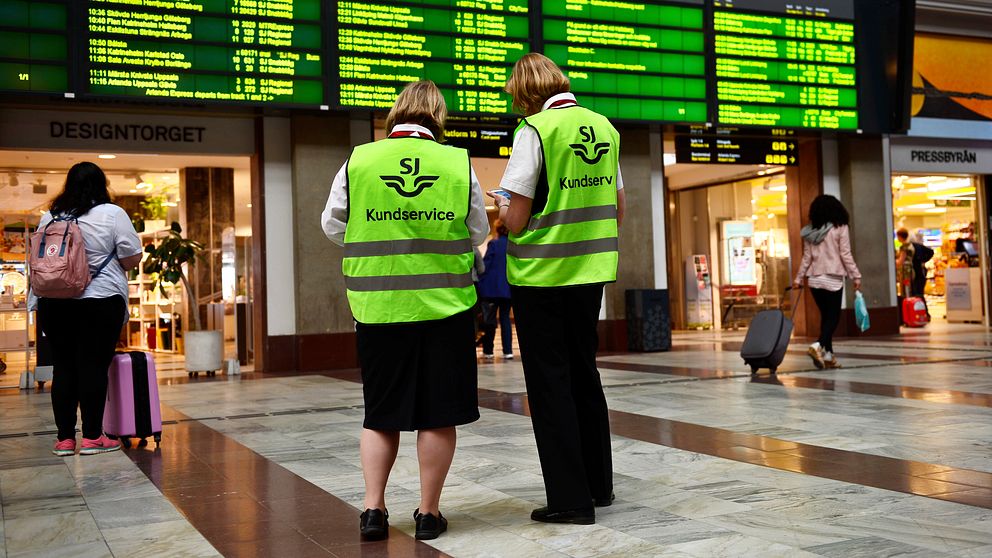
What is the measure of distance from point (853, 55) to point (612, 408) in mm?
8108

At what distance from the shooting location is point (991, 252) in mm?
15305

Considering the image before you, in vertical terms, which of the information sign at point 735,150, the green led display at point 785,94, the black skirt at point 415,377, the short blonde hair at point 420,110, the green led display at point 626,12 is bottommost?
the black skirt at point 415,377

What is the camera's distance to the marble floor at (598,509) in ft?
→ 9.66

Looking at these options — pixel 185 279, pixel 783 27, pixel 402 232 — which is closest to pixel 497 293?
pixel 185 279

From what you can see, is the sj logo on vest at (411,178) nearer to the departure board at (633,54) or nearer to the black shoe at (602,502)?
the black shoe at (602,502)

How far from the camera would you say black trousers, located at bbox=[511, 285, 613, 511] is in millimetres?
3184

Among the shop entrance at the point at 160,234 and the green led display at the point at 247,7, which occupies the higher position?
the green led display at the point at 247,7

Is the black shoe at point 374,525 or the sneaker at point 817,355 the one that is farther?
the sneaker at point 817,355

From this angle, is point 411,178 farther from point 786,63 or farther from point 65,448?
point 786,63

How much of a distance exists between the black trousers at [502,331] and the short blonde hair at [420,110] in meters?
7.60

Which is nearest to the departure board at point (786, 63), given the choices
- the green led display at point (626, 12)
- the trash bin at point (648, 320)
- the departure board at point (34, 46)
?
the green led display at point (626, 12)

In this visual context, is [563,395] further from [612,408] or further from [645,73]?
[645,73]

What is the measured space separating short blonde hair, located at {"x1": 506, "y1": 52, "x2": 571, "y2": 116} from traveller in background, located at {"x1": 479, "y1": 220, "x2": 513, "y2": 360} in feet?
24.3

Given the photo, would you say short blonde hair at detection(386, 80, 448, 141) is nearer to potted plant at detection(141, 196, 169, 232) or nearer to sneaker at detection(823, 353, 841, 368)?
sneaker at detection(823, 353, 841, 368)
